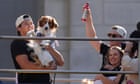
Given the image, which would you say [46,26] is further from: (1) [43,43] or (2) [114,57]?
(2) [114,57]

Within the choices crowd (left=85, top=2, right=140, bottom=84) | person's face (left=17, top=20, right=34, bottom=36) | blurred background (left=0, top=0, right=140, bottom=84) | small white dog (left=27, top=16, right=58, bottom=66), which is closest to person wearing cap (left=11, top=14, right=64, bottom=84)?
small white dog (left=27, top=16, right=58, bottom=66)

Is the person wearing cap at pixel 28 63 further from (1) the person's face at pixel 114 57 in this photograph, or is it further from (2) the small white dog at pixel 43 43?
(1) the person's face at pixel 114 57

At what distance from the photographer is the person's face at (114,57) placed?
264 inches

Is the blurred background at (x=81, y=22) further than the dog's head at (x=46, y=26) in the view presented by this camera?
Yes

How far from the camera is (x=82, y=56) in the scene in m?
10.8

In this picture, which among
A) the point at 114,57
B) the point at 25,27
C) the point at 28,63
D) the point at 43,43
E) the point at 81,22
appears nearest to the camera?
the point at 43,43

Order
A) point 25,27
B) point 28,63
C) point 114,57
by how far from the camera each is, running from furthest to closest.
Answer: point 25,27 < point 114,57 < point 28,63

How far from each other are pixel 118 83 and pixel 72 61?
4226 millimetres

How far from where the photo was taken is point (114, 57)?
265 inches

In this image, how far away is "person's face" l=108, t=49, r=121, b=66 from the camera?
671cm

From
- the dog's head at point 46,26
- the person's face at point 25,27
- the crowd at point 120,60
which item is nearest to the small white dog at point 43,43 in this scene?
the dog's head at point 46,26

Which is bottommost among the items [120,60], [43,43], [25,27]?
[120,60]

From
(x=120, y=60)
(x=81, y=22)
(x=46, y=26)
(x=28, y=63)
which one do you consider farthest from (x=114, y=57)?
(x=81, y=22)

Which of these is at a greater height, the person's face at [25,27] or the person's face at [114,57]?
the person's face at [25,27]
